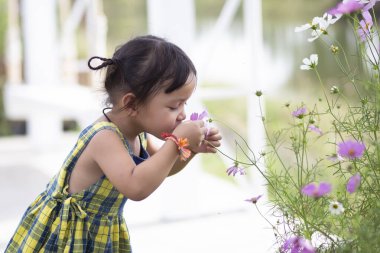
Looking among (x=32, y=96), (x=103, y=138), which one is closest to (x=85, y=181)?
(x=103, y=138)

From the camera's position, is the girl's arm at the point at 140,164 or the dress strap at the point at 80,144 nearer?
the girl's arm at the point at 140,164

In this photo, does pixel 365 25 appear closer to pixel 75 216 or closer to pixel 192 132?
pixel 192 132

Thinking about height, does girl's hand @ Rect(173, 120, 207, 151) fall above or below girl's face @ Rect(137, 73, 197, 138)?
below

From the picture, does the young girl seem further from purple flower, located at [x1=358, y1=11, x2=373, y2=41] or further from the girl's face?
purple flower, located at [x1=358, y1=11, x2=373, y2=41]

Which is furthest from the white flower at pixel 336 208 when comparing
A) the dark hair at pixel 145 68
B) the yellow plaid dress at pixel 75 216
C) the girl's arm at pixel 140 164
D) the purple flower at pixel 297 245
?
the yellow plaid dress at pixel 75 216

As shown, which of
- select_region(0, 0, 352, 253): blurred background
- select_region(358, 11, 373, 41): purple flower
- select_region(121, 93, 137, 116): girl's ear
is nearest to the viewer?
select_region(358, 11, 373, 41): purple flower

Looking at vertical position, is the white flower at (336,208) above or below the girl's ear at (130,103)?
below

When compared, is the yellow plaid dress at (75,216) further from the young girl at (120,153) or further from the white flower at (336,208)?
the white flower at (336,208)

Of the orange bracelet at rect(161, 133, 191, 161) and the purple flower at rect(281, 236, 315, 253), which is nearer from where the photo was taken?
the purple flower at rect(281, 236, 315, 253)

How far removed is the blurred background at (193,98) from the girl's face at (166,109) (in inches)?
7.5

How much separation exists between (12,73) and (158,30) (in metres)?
3.40

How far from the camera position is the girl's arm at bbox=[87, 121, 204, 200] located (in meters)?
1.50

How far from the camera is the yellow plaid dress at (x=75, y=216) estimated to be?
5.57 ft

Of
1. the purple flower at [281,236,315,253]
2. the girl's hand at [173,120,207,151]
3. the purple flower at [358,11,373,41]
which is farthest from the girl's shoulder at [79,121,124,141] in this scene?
the purple flower at [358,11,373,41]
